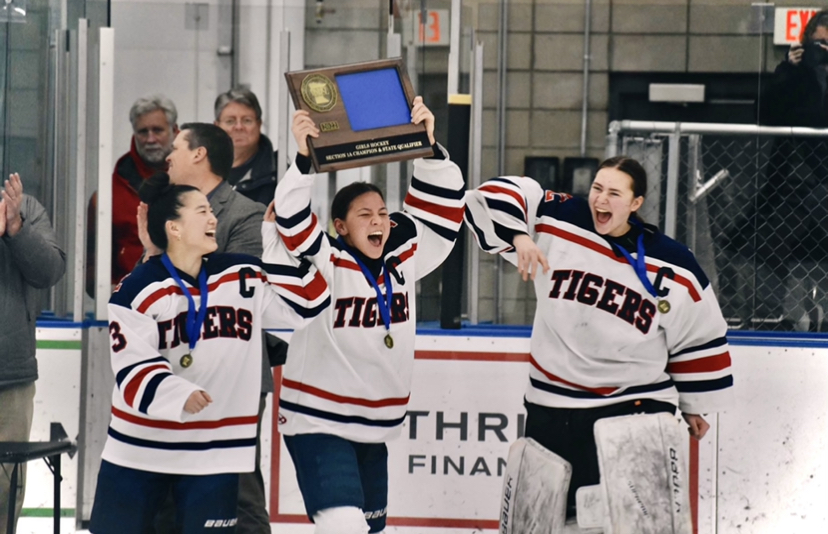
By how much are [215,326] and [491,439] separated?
1390mm

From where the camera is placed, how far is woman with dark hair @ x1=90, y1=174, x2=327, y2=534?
2818 mm

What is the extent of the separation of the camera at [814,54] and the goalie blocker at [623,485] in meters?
1.59

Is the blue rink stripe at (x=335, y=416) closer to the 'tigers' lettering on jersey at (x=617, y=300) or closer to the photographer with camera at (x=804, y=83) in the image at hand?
the 'tigers' lettering on jersey at (x=617, y=300)

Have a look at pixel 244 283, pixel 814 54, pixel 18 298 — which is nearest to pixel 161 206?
pixel 244 283

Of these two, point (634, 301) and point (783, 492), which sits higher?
point (634, 301)

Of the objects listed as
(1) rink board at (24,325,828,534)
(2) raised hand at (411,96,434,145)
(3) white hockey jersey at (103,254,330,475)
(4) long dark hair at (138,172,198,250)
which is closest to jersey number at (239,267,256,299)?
(3) white hockey jersey at (103,254,330,475)

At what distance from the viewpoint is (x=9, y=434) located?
3.73 metres

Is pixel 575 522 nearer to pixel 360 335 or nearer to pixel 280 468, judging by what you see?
pixel 360 335

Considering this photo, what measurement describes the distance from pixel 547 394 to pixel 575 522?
0.35 metres

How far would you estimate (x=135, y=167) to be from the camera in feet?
13.3

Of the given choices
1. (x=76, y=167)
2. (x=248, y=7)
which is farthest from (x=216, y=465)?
(x=248, y=7)

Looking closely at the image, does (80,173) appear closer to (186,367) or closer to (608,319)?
(186,367)

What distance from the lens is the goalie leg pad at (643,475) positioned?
2990 millimetres

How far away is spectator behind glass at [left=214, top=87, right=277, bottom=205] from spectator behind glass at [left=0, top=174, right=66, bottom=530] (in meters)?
0.66
